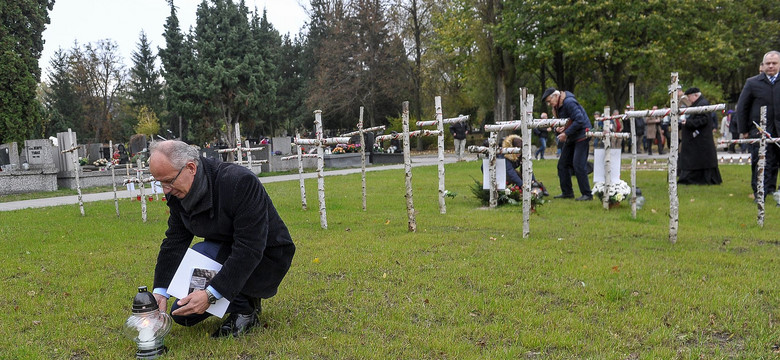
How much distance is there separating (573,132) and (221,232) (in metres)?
7.26

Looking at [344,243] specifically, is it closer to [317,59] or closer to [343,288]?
[343,288]

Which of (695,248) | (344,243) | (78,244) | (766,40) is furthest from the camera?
(766,40)

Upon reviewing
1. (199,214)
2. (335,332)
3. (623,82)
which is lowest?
(335,332)

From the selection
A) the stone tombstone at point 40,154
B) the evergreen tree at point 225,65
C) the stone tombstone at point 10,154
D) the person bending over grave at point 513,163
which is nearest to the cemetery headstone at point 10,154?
the stone tombstone at point 10,154

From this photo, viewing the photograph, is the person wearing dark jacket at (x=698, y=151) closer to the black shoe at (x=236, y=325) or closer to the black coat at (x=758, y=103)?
the black coat at (x=758, y=103)

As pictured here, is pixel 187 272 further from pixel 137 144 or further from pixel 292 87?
pixel 292 87

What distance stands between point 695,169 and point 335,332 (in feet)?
34.2

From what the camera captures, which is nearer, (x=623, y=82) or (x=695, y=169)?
(x=695, y=169)

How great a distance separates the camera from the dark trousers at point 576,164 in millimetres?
9297

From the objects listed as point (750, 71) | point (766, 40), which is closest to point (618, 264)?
point (766, 40)

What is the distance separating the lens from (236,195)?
126 inches

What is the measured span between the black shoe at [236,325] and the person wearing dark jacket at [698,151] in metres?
10.3

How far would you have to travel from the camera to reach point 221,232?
131 inches

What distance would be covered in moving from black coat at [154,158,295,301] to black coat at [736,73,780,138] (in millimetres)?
7916
